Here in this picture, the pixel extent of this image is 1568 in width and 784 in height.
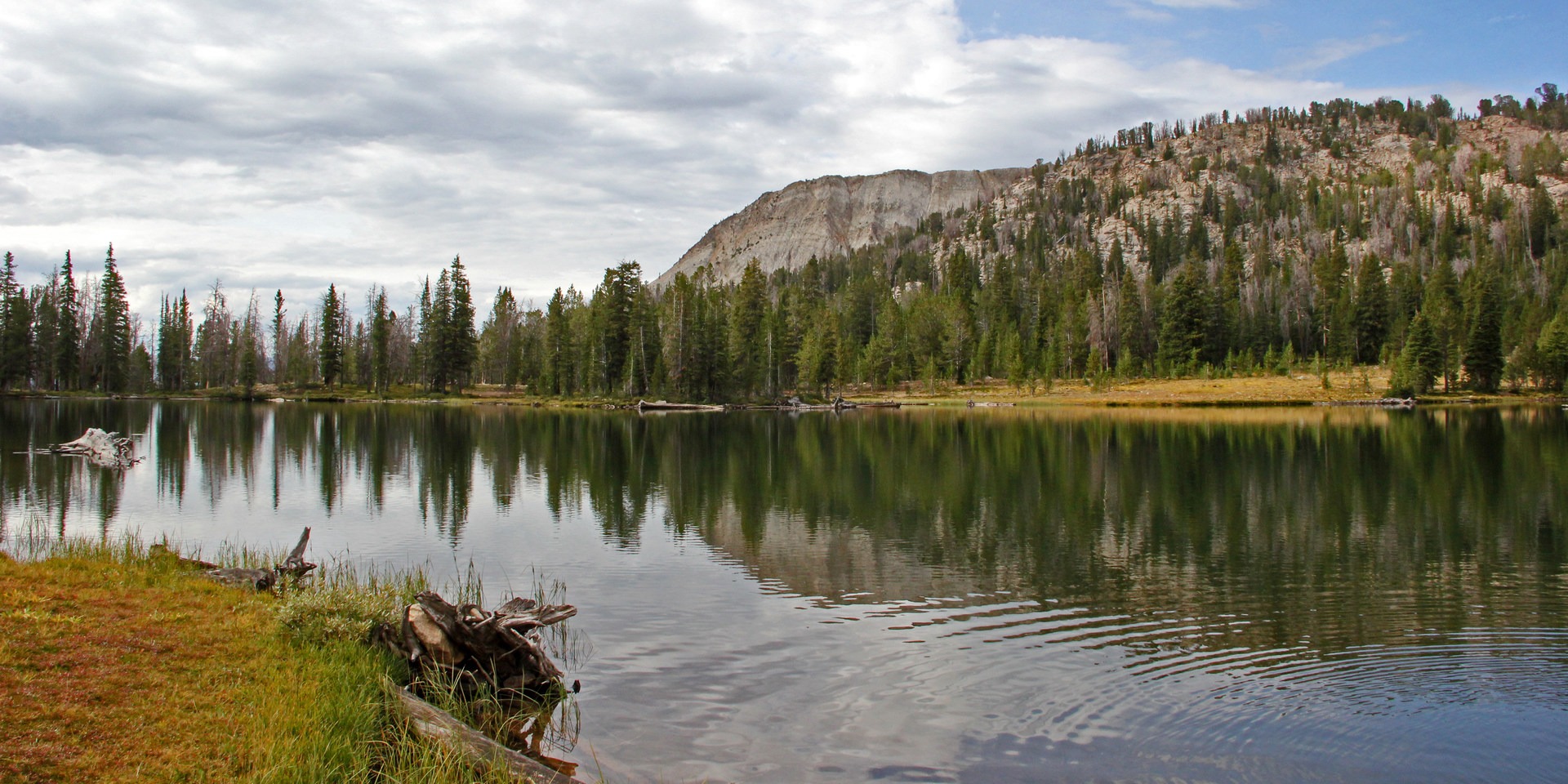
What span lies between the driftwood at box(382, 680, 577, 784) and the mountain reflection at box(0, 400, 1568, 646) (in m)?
9.42

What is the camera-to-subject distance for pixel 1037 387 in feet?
427

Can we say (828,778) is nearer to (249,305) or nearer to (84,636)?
(84,636)

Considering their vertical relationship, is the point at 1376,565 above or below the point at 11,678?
below

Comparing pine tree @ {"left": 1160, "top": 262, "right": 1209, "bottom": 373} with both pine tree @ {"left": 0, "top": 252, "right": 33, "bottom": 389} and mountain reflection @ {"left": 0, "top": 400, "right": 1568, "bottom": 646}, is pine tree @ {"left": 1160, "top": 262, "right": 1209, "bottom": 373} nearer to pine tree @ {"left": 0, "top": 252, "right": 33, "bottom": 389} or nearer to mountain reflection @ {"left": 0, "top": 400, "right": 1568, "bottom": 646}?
mountain reflection @ {"left": 0, "top": 400, "right": 1568, "bottom": 646}

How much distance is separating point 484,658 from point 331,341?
13421 cm

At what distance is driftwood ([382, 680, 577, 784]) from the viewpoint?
898 centimetres

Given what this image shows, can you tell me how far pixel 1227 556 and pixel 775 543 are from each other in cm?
1135

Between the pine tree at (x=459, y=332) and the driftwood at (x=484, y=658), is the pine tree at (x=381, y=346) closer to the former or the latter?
the pine tree at (x=459, y=332)

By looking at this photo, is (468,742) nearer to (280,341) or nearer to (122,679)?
(122,679)

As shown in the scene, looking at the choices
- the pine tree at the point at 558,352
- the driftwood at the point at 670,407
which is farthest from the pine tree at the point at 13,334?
the driftwood at the point at 670,407

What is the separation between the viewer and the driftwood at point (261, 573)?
15125 millimetres

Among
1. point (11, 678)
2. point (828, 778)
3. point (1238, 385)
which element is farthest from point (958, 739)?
point (1238, 385)

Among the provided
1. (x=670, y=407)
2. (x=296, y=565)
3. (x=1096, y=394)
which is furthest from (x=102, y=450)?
(x=1096, y=394)

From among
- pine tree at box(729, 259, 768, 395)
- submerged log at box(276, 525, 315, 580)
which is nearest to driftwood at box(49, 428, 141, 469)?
submerged log at box(276, 525, 315, 580)
